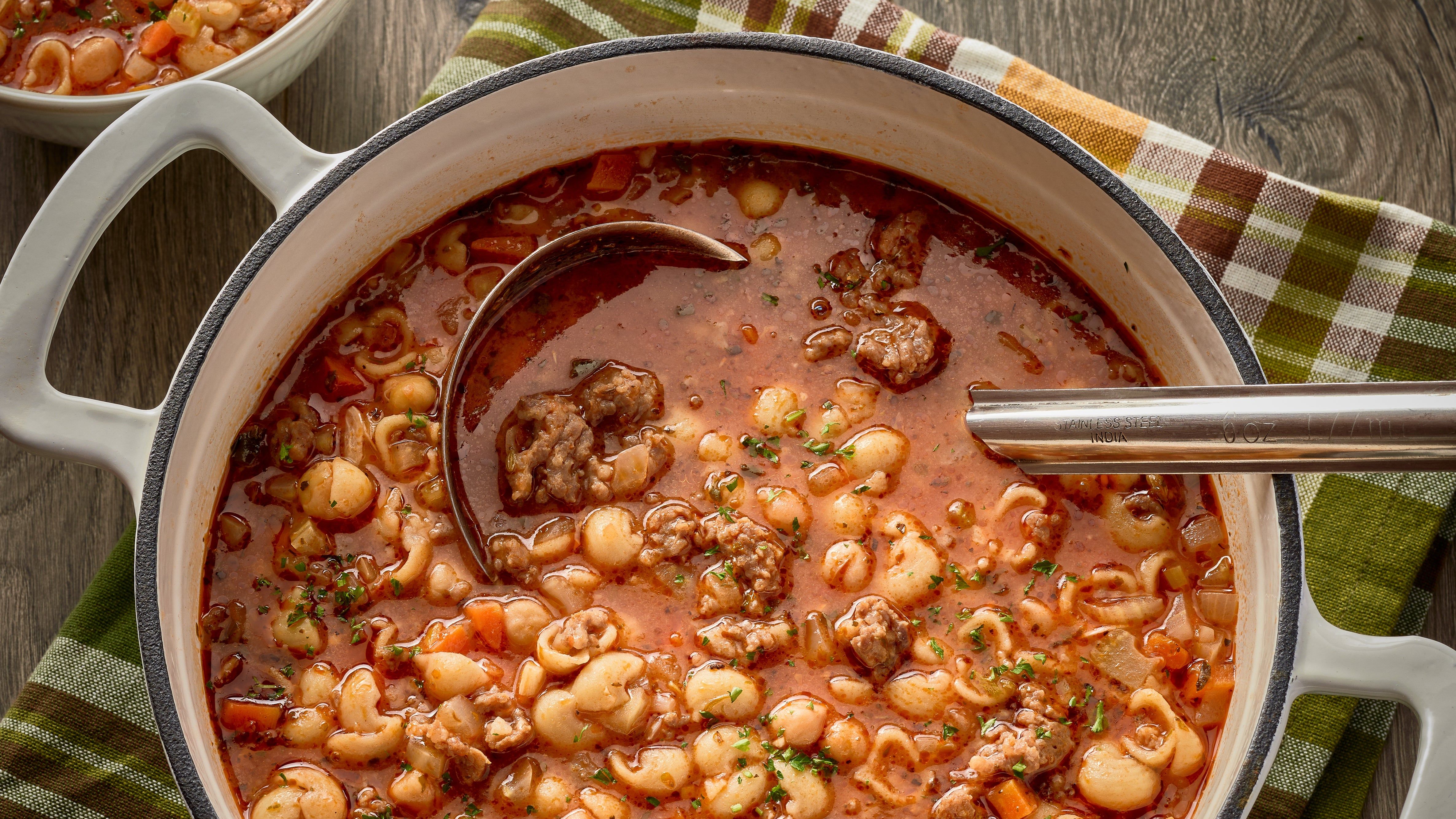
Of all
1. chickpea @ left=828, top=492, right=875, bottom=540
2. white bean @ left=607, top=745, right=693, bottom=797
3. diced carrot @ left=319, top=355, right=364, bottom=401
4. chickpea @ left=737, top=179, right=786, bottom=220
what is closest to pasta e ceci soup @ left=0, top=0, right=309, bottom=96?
diced carrot @ left=319, top=355, right=364, bottom=401

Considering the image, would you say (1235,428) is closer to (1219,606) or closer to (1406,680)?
(1406,680)

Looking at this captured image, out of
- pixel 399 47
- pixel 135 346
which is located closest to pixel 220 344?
pixel 135 346

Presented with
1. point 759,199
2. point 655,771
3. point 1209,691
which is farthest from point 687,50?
point 1209,691

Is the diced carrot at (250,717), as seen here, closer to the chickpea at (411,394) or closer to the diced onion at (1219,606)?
the chickpea at (411,394)

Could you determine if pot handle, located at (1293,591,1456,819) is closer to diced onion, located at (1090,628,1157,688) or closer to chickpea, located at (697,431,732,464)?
diced onion, located at (1090,628,1157,688)

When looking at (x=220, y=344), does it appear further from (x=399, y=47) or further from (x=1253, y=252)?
(x=1253, y=252)

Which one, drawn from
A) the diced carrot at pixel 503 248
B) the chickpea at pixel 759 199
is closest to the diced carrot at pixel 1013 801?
the chickpea at pixel 759 199
